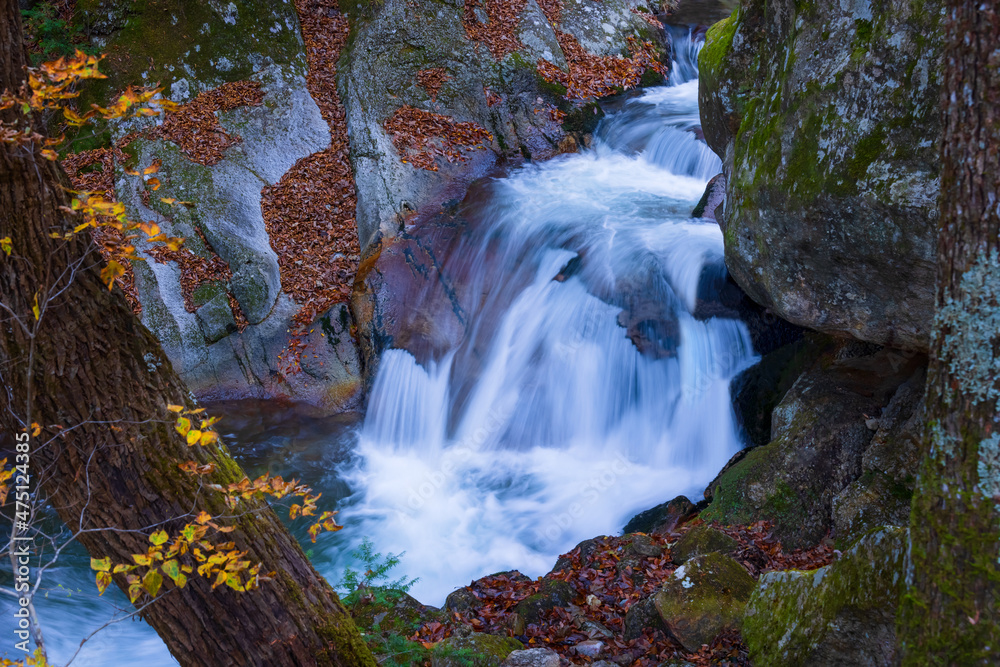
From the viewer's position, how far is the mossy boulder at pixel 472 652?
12.5ft

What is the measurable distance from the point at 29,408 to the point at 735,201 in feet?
16.9

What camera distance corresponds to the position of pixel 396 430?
8.57 meters

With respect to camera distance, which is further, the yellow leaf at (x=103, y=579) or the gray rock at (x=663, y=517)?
the gray rock at (x=663, y=517)

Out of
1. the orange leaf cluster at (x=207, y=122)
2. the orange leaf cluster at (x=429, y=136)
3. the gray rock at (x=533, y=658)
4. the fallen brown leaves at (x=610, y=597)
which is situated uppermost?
the orange leaf cluster at (x=207, y=122)

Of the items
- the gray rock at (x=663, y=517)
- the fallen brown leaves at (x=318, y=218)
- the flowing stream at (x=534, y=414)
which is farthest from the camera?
the fallen brown leaves at (x=318, y=218)

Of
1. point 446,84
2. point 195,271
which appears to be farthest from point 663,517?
point 446,84

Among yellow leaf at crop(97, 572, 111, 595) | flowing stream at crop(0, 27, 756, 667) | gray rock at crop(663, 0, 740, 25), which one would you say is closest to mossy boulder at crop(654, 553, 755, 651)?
flowing stream at crop(0, 27, 756, 667)

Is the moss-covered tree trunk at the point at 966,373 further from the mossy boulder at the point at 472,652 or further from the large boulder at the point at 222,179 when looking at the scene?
the large boulder at the point at 222,179

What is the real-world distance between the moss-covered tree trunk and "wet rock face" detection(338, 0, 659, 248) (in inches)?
337

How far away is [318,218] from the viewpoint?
10.2 metres

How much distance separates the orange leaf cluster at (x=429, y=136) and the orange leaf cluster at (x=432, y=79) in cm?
47

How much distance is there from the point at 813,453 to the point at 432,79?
8.49m

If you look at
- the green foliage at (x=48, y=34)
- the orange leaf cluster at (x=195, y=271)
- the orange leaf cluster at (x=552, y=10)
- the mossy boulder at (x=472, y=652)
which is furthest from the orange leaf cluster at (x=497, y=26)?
the mossy boulder at (x=472, y=652)

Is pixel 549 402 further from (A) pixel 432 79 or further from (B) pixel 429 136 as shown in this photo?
(A) pixel 432 79
